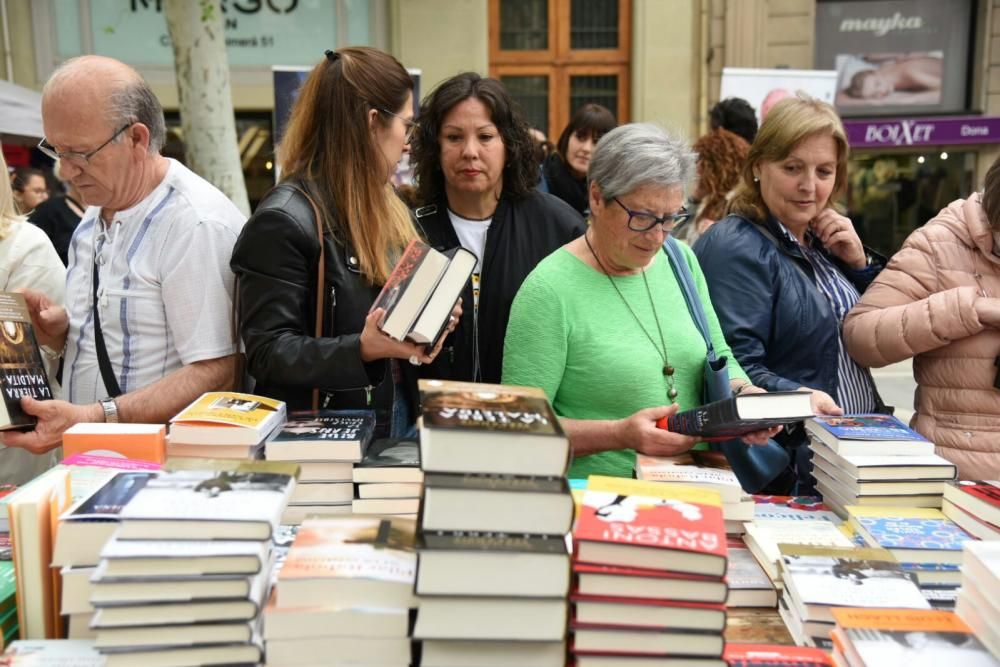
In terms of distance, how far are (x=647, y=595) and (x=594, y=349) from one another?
903 millimetres

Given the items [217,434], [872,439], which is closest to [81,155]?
[217,434]

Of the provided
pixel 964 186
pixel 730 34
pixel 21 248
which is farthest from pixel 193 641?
pixel 964 186

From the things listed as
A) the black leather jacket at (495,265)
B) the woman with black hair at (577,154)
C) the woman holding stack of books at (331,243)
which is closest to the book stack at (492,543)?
the woman holding stack of books at (331,243)

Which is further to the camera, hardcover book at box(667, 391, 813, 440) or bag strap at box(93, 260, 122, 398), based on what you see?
bag strap at box(93, 260, 122, 398)

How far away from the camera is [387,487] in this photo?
171 cm

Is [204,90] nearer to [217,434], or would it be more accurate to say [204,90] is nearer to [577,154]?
[577,154]

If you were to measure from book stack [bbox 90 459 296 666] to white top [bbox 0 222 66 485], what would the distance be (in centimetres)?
147

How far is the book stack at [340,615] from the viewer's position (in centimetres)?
119

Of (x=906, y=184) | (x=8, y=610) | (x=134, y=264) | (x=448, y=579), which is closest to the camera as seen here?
(x=448, y=579)

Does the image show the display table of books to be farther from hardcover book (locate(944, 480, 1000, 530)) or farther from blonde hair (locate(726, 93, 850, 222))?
blonde hair (locate(726, 93, 850, 222))

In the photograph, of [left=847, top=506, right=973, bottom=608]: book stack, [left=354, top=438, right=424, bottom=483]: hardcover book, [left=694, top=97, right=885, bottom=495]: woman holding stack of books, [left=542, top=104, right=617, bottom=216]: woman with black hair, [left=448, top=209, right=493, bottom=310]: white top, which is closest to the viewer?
[left=847, top=506, right=973, bottom=608]: book stack

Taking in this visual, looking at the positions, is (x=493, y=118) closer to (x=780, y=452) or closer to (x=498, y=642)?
(x=780, y=452)

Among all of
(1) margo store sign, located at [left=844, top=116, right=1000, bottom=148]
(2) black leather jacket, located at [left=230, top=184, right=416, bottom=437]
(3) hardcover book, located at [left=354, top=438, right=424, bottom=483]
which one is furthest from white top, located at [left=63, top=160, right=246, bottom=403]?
(1) margo store sign, located at [left=844, top=116, right=1000, bottom=148]

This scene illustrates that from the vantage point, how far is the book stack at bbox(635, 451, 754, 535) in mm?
1747
